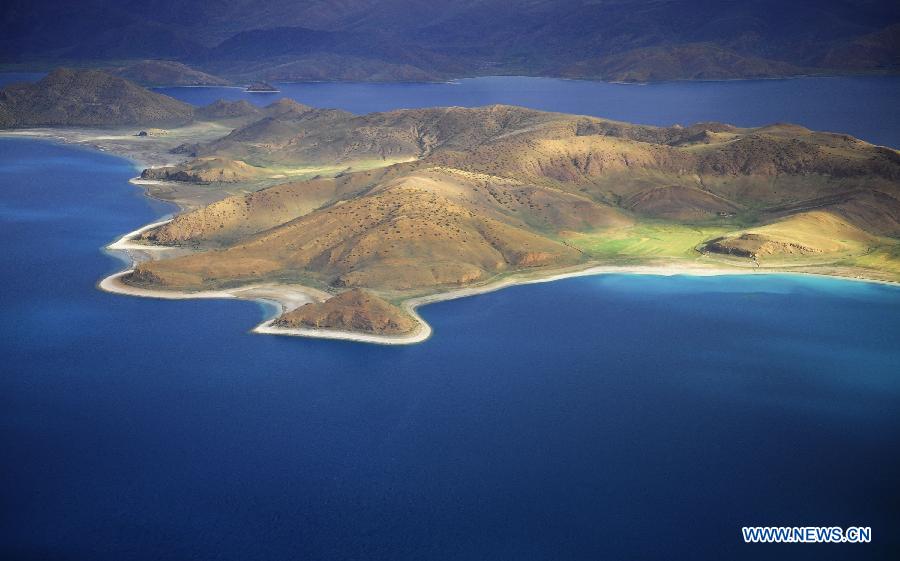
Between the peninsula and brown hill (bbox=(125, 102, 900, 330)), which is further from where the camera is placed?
brown hill (bbox=(125, 102, 900, 330))

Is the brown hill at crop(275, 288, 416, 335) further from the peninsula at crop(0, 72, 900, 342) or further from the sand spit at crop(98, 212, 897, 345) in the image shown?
the sand spit at crop(98, 212, 897, 345)

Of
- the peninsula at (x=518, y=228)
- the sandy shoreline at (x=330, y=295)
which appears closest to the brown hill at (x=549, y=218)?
→ the peninsula at (x=518, y=228)

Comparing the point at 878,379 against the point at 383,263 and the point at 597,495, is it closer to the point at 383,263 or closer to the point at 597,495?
the point at 597,495

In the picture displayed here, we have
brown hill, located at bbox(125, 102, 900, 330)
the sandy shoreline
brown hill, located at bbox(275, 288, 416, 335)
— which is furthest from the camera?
brown hill, located at bbox(125, 102, 900, 330)

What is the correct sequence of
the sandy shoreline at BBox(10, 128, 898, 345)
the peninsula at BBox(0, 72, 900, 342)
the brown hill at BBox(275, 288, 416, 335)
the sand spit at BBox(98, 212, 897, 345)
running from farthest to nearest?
the peninsula at BBox(0, 72, 900, 342) < the brown hill at BBox(275, 288, 416, 335) < the sandy shoreline at BBox(10, 128, 898, 345) < the sand spit at BBox(98, 212, 897, 345)

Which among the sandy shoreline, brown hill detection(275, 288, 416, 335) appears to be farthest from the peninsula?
the sandy shoreline

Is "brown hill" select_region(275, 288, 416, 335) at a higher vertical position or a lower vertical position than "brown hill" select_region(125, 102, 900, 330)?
lower

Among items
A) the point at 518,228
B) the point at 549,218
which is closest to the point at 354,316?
the point at 518,228

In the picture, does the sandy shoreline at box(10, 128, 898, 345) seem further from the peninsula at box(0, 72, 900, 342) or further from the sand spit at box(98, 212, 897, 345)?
the peninsula at box(0, 72, 900, 342)

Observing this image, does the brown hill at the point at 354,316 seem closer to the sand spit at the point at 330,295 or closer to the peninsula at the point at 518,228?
the peninsula at the point at 518,228
